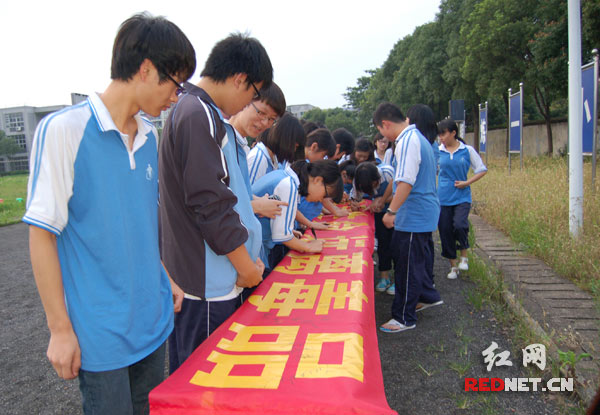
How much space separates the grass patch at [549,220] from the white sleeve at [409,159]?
1.61 metres

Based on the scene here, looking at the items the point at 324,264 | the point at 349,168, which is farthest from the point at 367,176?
the point at 324,264

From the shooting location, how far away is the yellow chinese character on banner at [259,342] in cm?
142

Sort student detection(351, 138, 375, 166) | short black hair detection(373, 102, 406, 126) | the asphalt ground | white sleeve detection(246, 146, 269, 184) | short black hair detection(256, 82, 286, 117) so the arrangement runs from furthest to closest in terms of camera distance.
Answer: student detection(351, 138, 375, 166)
short black hair detection(373, 102, 406, 126)
white sleeve detection(246, 146, 269, 184)
the asphalt ground
short black hair detection(256, 82, 286, 117)

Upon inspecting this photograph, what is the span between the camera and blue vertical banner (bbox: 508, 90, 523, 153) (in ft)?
31.1

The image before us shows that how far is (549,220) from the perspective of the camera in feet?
15.7

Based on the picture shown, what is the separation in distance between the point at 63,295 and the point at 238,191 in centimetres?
70

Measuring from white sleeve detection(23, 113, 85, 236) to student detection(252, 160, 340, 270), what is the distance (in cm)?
127

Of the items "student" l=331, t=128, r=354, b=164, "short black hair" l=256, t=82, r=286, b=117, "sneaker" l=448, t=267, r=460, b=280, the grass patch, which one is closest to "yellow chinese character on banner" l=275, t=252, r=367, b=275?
"short black hair" l=256, t=82, r=286, b=117

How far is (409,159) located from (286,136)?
1033 mm

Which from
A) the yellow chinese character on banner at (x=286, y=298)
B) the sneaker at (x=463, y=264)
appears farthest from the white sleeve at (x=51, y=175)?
the sneaker at (x=463, y=264)

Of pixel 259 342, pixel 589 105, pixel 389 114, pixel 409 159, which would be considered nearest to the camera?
pixel 259 342

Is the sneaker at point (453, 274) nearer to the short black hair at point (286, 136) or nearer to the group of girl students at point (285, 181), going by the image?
the group of girl students at point (285, 181)

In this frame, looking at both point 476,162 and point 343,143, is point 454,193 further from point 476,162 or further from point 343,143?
point 343,143

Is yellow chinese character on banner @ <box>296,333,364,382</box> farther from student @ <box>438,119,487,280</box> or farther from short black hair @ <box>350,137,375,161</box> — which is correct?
short black hair @ <box>350,137,375,161</box>
